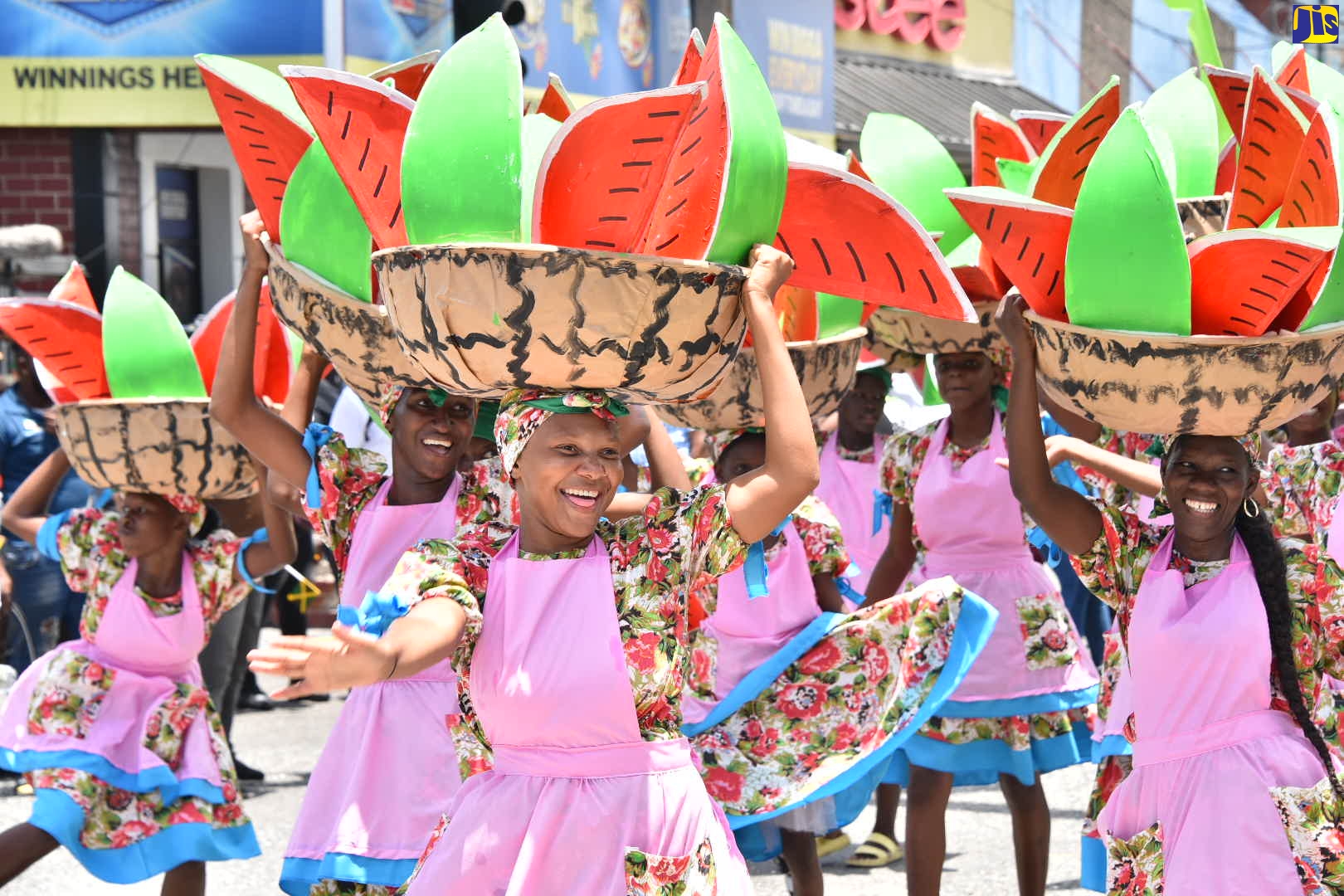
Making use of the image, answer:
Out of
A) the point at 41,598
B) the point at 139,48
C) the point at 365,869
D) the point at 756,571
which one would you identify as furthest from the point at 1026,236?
the point at 139,48

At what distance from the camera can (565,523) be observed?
11.2 feet

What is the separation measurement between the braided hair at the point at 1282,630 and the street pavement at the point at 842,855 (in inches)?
97.6

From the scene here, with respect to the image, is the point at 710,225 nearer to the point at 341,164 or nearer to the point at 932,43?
the point at 341,164

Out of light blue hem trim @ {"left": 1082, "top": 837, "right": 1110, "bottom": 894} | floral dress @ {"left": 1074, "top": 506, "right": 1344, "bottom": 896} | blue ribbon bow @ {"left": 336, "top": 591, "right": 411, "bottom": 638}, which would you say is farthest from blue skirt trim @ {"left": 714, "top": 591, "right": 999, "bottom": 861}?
blue ribbon bow @ {"left": 336, "top": 591, "right": 411, "bottom": 638}

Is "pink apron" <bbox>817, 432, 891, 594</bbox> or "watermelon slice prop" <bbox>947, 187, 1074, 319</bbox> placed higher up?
"watermelon slice prop" <bbox>947, 187, 1074, 319</bbox>

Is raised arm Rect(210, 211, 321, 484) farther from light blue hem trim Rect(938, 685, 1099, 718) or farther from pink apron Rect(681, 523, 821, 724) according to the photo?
light blue hem trim Rect(938, 685, 1099, 718)

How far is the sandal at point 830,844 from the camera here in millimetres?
7090

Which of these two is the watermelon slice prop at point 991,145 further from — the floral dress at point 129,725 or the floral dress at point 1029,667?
the floral dress at point 129,725

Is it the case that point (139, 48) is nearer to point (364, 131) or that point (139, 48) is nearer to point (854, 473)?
point (854, 473)

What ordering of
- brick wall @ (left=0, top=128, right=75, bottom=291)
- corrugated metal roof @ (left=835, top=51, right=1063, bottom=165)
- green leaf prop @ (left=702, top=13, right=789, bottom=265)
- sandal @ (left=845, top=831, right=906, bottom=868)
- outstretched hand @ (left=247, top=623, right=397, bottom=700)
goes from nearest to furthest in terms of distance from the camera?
outstretched hand @ (left=247, top=623, right=397, bottom=700), green leaf prop @ (left=702, top=13, right=789, bottom=265), sandal @ (left=845, top=831, right=906, bottom=868), brick wall @ (left=0, top=128, right=75, bottom=291), corrugated metal roof @ (left=835, top=51, right=1063, bottom=165)

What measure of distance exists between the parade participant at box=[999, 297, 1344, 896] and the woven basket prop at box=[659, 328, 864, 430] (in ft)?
3.92

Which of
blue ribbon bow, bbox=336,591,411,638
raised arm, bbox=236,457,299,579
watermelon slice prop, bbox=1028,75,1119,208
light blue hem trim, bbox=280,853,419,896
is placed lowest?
light blue hem trim, bbox=280,853,419,896

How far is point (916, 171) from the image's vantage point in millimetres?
5570
